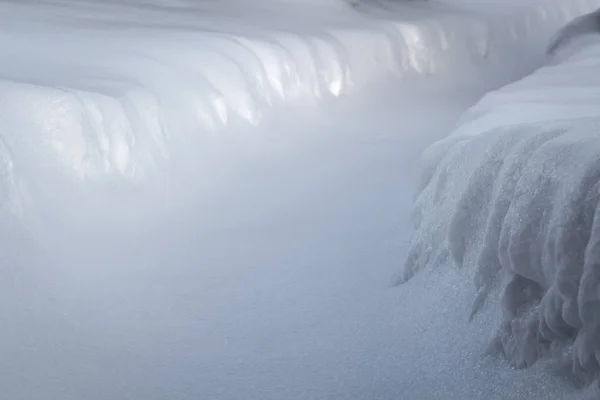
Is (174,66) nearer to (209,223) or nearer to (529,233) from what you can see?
(209,223)

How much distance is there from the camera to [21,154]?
3264mm

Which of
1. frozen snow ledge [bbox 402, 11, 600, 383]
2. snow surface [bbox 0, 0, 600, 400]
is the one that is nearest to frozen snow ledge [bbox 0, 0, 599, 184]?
snow surface [bbox 0, 0, 600, 400]

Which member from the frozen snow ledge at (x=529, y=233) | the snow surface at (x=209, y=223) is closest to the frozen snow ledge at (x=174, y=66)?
the snow surface at (x=209, y=223)

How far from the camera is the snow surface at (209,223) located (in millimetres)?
2424

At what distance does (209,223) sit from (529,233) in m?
1.90

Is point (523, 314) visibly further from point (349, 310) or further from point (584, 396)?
point (349, 310)

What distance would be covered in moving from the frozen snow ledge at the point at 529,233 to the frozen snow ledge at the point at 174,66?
1558 mm

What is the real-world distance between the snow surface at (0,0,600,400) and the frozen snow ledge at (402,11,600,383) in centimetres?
8

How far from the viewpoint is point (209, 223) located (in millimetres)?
3699

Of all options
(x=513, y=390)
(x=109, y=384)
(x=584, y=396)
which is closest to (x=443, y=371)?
(x=513, y=390)

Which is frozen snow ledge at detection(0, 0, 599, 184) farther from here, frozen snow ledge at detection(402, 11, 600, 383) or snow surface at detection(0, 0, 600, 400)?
frozen snow ledge at detection(402, 11, 600, 383)

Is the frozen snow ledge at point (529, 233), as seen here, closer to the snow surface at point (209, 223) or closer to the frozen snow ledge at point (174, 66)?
the snow surface at point (209, 223)

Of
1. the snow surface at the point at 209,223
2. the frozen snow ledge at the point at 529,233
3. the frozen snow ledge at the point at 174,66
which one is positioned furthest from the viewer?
the frozen snow ledge at the point at 174,66

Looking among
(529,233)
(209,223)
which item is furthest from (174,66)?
(529,233)
